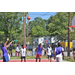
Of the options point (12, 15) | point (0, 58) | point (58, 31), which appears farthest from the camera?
point (58, 31)

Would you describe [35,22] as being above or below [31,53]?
above

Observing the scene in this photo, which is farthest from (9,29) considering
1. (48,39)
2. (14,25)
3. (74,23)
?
(74,23)

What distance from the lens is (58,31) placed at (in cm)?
4175

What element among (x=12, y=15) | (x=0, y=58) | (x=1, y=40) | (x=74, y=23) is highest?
(x=12, y=15)

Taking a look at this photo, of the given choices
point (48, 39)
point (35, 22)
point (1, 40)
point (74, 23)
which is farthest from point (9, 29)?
point (35, 22)

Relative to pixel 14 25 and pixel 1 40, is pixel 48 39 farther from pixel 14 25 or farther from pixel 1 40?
pixel 14 25

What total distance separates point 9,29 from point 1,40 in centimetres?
1463

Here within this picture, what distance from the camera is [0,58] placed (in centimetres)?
1317

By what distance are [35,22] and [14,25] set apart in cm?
3800
